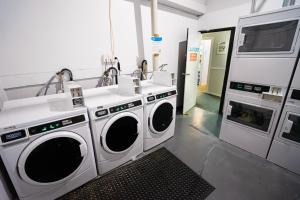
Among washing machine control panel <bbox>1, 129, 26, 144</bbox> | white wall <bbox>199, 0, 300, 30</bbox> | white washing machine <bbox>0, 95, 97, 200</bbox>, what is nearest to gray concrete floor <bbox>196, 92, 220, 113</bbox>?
white wall <bbox>199, 0, 300, 30</bbox>

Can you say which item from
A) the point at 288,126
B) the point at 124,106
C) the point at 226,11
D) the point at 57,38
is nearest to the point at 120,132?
the point at 124,106

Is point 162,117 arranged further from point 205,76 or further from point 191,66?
point 205,76

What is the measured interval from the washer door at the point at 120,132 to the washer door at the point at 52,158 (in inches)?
9.4

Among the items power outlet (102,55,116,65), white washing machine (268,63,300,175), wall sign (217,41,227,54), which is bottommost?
white washing machine (268,63,300,175)

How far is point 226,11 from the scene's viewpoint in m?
2.78

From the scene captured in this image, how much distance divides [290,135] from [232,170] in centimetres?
80

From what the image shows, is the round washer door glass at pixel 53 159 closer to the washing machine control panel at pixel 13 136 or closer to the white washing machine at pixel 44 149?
the white washing machine at pixel 44 149

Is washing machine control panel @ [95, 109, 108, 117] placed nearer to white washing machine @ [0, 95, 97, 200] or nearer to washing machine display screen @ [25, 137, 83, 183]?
white washing machine @ [0, 95, 97, 200]

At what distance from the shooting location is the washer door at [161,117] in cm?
186

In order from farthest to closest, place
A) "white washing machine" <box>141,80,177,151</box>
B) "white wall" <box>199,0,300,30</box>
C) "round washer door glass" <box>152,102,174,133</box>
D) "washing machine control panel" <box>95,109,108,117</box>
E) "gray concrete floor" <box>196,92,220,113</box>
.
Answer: "gray concrete floor" <box>196,92,220,113</box> < "white wall" <box>199,0,300,30</box> < "round washer door glass" <box>152,102,174,133</box> < "white washing machine" <box>141,80,177,151</box> < "washing machine control panel" <box>95,109,108,117</box>

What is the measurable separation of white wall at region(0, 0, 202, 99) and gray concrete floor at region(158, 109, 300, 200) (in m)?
1.72

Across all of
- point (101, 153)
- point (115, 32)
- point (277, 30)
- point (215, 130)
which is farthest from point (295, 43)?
point (101, 153)

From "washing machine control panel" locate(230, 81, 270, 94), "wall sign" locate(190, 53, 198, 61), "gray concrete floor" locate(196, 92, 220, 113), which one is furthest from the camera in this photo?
"gray concrete floor" locate(196, 92, 220, 113)

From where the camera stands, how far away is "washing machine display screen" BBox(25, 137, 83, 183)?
3.69ft
